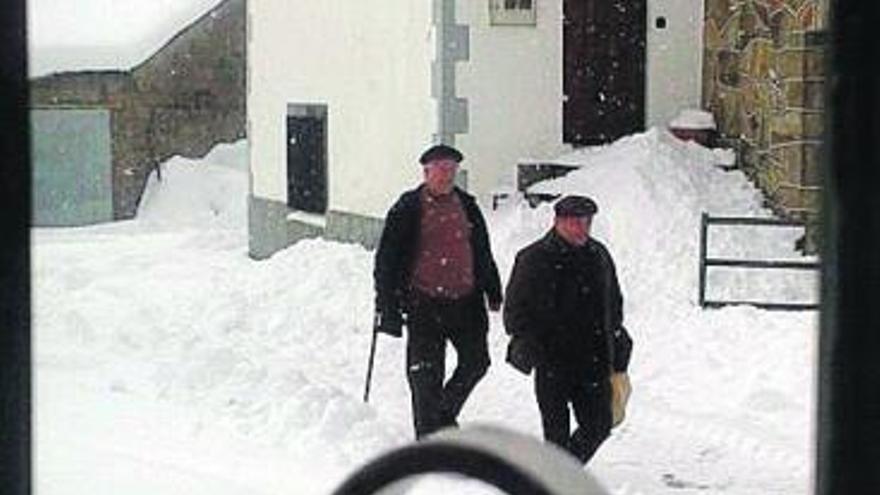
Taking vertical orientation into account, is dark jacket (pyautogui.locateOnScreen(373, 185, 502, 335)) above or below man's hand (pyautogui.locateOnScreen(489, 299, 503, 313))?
above

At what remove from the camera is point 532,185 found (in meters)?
14.2

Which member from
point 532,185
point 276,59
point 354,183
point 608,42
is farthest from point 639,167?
point 276,59

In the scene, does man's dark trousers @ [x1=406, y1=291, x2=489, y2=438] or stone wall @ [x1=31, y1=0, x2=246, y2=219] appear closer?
man's dark trousers @ [x1=406, y1=291, x2=489, y2=438]

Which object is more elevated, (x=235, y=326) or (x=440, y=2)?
(x=440, y=2)

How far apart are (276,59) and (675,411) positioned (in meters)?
9.43

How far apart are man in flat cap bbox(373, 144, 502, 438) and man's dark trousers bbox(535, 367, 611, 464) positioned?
731mm

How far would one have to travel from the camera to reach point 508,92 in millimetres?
14492

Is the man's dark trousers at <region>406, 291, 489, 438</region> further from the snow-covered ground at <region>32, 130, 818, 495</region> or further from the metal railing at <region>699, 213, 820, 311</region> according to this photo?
the metal railing at <region>699, 213, 820, 311</region>

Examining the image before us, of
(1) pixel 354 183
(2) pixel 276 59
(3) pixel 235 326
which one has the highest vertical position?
(2) pixel 276 59

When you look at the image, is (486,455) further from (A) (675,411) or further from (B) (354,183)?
(B) (354,183)

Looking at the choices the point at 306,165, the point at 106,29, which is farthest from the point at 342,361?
the point at 106,29

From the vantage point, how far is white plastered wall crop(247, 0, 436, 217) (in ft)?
47.0

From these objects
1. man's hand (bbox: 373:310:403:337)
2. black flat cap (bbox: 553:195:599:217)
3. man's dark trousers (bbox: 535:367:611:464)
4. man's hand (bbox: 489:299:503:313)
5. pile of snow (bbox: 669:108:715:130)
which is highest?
pile of snow (bbox: 669:108:715:130)

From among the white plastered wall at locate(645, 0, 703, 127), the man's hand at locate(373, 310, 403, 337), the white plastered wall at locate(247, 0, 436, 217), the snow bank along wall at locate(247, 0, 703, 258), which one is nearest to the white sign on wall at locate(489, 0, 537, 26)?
the snow bank along wall at locate(247, 0, 703, 258)
